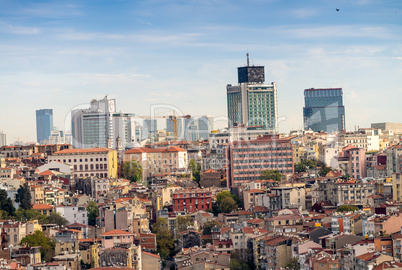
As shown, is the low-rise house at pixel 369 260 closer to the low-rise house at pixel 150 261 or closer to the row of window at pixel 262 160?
the low-rise house at pixel 150 261

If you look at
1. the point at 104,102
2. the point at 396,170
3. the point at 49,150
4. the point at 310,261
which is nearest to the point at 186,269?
the point at 310,261

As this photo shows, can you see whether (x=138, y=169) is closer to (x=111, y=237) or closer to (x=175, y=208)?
(x=175, y=208)

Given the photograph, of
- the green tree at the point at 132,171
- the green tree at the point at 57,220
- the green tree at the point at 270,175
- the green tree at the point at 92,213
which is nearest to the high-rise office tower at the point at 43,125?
the green tree at the point at 132,171

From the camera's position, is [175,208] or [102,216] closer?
[102,216]

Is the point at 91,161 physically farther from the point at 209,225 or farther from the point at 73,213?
the point at 209,225

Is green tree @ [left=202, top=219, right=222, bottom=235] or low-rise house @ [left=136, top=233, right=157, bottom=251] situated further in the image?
green tree @ [left=202, top=219, right=222, bottom=235]

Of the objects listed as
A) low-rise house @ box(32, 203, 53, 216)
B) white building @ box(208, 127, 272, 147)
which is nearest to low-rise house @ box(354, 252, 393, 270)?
low-rise house @ box(32, 203, 53, 216)

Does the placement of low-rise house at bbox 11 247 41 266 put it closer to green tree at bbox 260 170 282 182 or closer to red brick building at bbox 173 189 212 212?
red brick building at bbox 173 189 212 212

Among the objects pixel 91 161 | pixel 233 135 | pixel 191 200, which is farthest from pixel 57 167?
pixel 233 135
